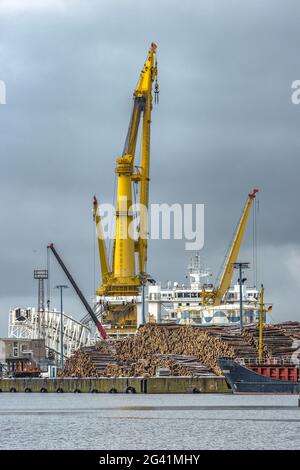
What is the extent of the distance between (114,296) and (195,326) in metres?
31.2

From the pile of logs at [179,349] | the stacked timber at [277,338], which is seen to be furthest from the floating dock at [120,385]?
the stacked timber at [277,338]

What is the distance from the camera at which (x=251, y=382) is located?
9431cm

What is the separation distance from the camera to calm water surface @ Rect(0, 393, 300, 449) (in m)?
56.8

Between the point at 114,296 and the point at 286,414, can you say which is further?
the point at 114,296

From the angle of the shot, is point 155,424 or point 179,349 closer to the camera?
point 155,424

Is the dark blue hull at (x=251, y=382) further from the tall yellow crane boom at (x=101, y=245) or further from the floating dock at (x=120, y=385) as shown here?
the tall yellow crane boom at (x=101, y=245)

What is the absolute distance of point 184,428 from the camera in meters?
63.4

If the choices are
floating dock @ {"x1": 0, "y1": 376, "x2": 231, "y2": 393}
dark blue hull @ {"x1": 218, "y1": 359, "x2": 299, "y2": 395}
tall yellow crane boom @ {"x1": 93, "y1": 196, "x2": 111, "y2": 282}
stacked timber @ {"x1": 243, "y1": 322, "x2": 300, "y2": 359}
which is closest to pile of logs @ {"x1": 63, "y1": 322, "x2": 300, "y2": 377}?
stacked timber @ {"x1": 243, "y1": 322, "x2": 300, "y2": 359}

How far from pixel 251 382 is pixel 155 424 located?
2902cm

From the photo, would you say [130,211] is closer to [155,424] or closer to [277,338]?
[277,338]

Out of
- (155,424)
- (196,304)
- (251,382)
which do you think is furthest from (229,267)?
(155,424)

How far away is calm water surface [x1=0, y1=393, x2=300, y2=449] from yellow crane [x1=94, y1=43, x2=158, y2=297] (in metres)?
49.2
